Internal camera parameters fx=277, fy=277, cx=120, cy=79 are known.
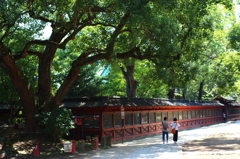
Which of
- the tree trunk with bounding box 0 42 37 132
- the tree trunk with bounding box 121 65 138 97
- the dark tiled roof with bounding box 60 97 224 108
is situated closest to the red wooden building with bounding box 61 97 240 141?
the dark tiled roof with bounding box 60 97 224 108

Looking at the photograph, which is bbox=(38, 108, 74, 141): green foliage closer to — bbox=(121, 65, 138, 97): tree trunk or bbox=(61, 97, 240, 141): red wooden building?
bbox=(61, 97, 240, 141): red wooden building

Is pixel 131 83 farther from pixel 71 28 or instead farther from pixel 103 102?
pixel 71 28

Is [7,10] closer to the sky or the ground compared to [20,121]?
closer to the sky

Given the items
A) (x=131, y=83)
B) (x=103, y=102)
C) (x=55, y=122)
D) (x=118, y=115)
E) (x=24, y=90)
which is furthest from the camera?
(x=131, y=83)

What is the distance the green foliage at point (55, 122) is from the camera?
48.7ft

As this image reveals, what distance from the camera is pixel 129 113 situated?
21.2 meters

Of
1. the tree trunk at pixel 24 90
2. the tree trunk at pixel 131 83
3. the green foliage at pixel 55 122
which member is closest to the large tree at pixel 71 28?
the tree trunk at pixel 24 90

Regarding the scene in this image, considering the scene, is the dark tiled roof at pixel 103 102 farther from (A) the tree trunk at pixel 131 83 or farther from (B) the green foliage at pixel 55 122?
(A) the tree trunk at pixel 131 83

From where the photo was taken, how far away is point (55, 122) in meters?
14.9

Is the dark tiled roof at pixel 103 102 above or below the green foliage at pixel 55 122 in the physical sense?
above

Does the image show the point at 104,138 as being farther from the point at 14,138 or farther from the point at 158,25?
the point at 158,25

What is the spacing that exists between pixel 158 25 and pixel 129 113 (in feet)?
28.4

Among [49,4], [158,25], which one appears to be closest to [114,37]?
[158,25]

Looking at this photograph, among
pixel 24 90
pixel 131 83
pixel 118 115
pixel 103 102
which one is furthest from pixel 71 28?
pixel 131 83
